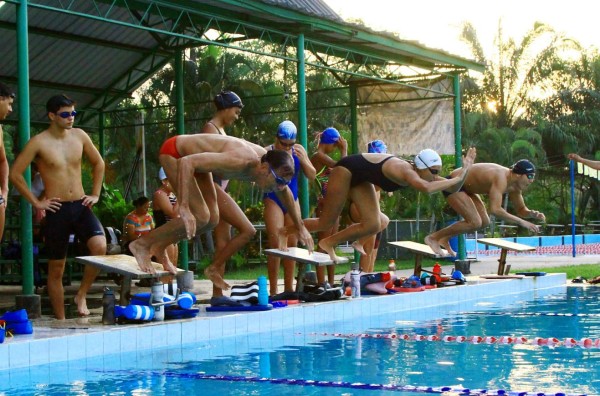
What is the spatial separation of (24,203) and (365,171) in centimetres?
363

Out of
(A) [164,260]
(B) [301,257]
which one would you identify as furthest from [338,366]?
(B) [301,257]

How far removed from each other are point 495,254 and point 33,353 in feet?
76.5

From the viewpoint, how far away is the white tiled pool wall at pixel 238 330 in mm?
7125

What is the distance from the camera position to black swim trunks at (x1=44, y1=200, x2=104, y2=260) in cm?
863

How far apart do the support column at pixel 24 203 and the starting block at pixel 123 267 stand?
1098 millimetres

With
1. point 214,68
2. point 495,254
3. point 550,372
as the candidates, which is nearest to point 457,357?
point 550,372

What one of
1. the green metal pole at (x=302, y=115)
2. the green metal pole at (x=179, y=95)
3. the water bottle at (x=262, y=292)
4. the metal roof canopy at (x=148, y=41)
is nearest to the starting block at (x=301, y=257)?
the water bottle at (x=262, y=292)

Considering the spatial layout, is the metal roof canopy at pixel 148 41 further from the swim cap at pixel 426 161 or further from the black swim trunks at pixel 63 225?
the black swim trunks at pixel 63 225

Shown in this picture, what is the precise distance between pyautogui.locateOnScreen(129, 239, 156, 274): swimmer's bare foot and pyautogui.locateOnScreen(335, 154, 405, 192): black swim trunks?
294 cm

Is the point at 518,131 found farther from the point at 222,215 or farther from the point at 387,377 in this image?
the point at 387,377

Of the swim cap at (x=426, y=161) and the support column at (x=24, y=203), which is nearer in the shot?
the support column at (x=24, y=203)

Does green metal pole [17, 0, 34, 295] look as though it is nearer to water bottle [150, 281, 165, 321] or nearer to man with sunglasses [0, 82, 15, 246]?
man with sunglasses [0, 82, 15, 246]

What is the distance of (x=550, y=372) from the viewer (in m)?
6.26

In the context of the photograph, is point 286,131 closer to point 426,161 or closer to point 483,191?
point 426,161
